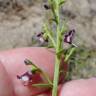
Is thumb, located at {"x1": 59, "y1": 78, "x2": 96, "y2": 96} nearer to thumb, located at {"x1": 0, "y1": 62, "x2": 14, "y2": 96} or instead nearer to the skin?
the skin

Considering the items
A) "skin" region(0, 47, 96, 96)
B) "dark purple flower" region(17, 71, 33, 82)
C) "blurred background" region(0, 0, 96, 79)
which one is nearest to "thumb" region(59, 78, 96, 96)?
"skin" region(0, 47, 96, 96)

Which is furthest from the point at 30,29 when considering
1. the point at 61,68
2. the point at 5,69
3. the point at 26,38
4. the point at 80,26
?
the point at 61,68

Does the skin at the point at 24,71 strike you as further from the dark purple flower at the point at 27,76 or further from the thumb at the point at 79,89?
the dark purple flower at the point at 27,76

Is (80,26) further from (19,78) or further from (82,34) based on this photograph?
(19,78)

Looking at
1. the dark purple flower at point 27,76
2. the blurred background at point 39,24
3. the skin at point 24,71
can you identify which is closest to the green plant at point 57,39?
the dark purple flower at point 27,76

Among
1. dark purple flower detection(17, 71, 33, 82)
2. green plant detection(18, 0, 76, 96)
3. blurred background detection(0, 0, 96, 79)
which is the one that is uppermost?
green plant detection(18, 0, 76, 96)

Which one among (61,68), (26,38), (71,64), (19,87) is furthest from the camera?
(26,38)

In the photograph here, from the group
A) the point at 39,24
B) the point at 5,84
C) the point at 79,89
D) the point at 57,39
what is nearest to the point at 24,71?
the point at 5,84
